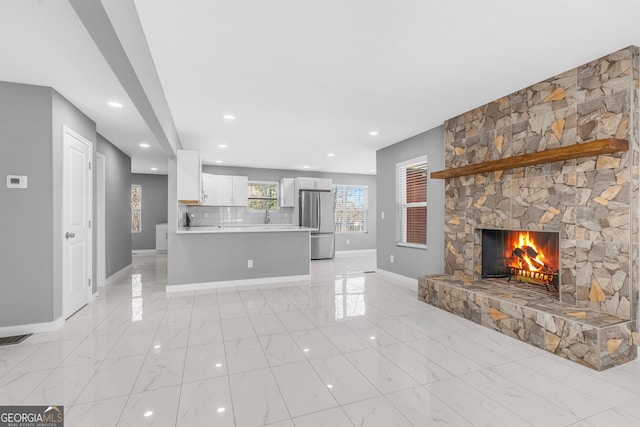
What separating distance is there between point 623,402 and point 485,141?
8.88 feet

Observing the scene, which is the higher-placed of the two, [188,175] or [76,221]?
[188,175]

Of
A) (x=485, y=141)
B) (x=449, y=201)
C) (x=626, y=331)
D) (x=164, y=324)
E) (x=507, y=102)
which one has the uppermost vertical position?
(x=507, y=102)

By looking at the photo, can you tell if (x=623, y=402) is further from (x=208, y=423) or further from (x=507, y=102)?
(x=507, y=102)

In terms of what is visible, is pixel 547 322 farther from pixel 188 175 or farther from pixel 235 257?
pixel 188 175

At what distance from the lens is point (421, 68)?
9.04 feet

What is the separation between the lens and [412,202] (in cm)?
527

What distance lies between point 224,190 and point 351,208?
3696 millimetres

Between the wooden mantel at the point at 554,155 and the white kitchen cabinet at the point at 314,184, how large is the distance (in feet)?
15.4

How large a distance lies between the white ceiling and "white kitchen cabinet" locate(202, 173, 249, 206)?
3.25 meters

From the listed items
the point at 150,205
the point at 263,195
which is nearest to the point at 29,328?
the point at 263,195

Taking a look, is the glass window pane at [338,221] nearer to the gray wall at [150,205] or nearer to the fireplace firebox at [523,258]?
the gray wall at [150,205]

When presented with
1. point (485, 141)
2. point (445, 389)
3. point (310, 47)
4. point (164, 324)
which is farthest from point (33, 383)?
point (485, 141)

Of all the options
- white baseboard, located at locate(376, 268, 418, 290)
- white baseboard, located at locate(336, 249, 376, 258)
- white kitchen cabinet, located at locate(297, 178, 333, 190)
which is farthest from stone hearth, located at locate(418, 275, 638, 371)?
white baseboard, located at locate(336, 249, 376, 258)

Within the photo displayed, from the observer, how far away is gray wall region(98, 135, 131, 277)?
512 centimetres
